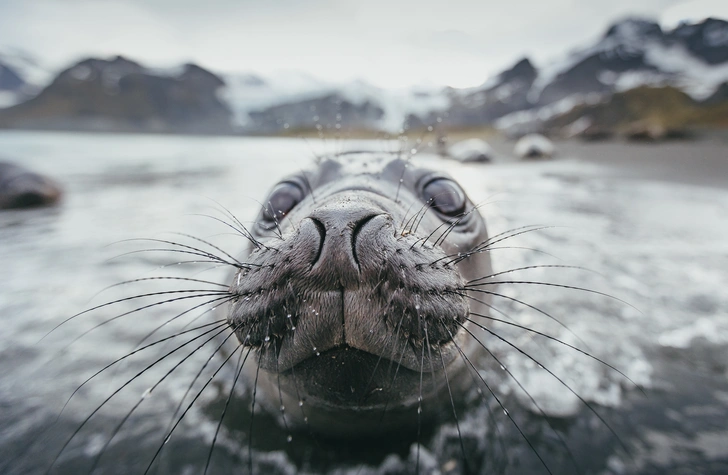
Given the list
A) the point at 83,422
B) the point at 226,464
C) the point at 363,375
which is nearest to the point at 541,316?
the point at 363,375

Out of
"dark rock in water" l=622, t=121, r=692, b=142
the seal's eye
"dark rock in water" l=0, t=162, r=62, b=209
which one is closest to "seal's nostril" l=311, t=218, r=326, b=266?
the seal's eye

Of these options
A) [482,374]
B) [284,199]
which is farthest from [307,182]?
[482,374]

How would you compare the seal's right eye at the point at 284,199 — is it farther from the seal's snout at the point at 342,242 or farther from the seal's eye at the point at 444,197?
the seal's snout at the point at 342,242

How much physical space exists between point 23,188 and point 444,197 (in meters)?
8.59

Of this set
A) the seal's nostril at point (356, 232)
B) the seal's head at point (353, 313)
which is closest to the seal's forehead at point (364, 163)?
the seal's head at point (353, 313)

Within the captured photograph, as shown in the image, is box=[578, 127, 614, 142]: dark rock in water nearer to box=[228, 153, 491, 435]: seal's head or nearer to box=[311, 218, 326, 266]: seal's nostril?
box=[228, 153, 491, 435]: seal's head

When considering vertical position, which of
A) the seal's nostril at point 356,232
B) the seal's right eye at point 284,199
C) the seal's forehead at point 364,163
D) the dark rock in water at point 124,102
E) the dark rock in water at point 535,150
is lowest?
the dark rock in water at point 535,150

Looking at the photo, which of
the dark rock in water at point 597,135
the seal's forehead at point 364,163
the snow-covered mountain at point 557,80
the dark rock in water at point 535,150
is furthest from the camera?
the snow-covered mountain at point 557,80

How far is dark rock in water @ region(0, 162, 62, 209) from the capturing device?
715 cm

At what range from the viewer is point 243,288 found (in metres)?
1.51

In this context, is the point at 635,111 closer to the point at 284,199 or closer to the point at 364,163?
the point at 364,163

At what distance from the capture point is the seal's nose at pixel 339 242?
1.27 metres

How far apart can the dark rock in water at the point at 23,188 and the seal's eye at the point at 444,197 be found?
27.8 feet

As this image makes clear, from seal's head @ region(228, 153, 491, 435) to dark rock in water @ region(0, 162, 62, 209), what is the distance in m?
8.20
